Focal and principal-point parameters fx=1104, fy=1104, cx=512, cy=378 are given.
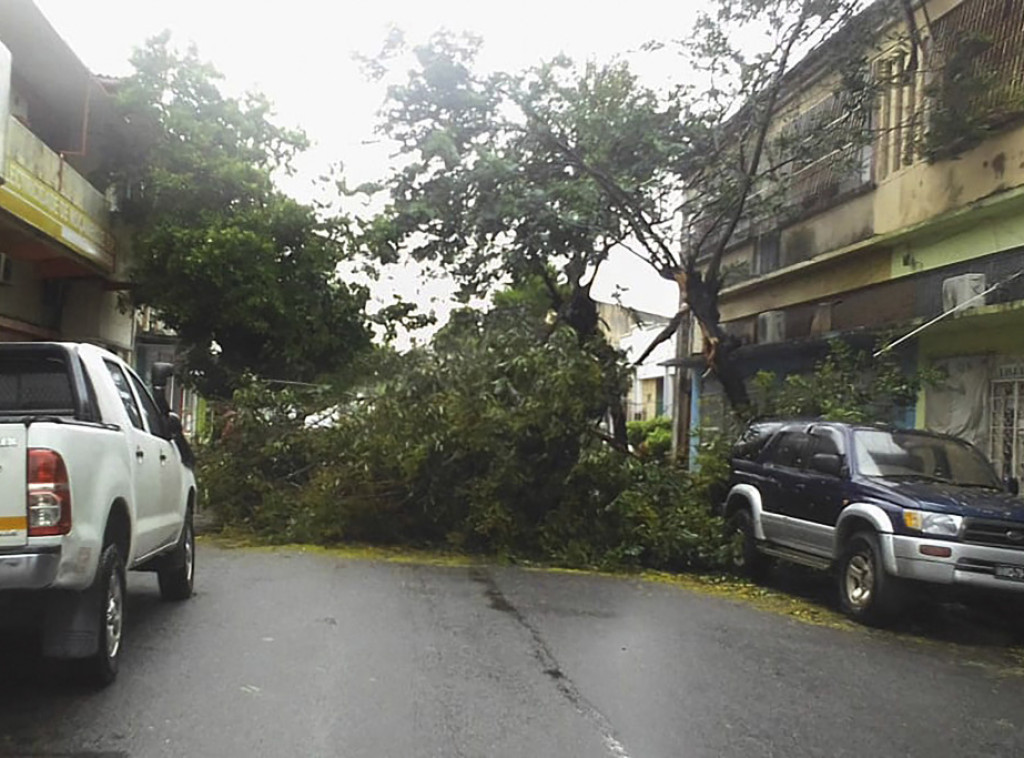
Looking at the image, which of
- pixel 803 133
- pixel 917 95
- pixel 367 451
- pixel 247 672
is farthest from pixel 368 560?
pixel 917 95

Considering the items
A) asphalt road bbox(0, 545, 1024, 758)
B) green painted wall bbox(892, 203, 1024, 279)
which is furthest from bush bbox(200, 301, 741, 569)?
green painted wall bbox(892, 203, 1024, 279)

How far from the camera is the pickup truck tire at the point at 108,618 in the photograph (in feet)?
19.9

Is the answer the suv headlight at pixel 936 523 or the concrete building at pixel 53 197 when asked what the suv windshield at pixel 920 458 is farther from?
the concrete building at pixel 53 197

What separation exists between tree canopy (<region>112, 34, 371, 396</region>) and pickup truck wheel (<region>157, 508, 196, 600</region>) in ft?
36.8

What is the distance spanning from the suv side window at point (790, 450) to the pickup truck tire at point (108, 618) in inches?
302

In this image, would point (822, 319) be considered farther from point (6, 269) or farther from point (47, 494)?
point (47, 494)

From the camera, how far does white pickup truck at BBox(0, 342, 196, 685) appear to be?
212 inches

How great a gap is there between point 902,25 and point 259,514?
12.1 m

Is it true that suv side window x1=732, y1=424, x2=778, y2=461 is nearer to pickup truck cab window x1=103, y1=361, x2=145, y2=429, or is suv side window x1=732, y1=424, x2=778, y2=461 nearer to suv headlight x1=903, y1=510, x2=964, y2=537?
→ suv headlight x1=903, y1=510, x2=964, y2=537

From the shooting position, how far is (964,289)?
14531 millimetres

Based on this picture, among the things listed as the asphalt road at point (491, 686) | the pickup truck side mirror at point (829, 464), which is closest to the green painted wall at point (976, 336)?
the pickup truck side mirror at point (829, 464)

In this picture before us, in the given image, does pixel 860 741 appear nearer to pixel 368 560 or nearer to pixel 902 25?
A: pixel 368 560

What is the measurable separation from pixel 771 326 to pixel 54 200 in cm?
1263

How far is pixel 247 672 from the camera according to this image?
22.5 ft
